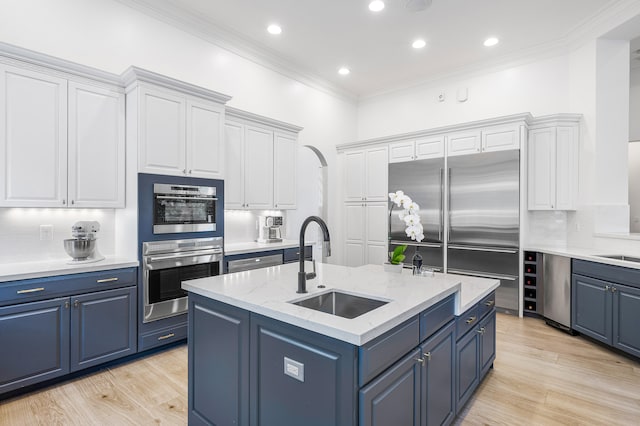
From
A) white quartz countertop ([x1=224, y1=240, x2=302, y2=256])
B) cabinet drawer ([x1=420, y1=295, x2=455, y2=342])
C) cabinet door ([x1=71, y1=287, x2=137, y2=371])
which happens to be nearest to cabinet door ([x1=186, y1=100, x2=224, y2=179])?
white quartz countertop ([x1=224, y1=240, x2=302, y2=256])

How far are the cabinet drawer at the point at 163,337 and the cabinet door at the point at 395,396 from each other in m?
A: 2.50

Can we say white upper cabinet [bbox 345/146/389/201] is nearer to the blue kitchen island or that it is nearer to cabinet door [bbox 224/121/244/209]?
cabinet door [bbox 224/121/244/209]

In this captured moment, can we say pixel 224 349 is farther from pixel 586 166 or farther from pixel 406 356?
pixel 586 166

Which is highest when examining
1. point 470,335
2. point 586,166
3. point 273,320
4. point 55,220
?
point 586,166

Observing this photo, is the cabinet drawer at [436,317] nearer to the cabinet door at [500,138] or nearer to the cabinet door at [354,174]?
the cabinet door at [500,138]

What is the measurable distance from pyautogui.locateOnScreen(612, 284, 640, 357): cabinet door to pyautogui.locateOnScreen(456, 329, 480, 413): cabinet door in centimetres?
171

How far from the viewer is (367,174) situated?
5.70 m

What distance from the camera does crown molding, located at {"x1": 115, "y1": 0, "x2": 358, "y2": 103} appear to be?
141 inches

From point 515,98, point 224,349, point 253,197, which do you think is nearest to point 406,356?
point 224,349

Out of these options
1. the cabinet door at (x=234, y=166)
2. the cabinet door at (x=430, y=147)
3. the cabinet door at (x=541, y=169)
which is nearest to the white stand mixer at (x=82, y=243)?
the cabinet door at (x=234, y=166)

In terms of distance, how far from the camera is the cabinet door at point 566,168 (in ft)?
13.9

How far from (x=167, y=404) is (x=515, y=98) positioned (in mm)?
5599

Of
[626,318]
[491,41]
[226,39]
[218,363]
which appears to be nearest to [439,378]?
[218,363]

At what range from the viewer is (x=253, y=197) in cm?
433
